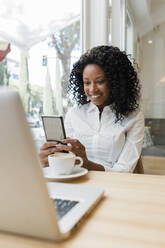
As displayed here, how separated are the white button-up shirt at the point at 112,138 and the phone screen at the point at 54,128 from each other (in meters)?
0.39

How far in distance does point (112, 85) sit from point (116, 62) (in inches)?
5.0

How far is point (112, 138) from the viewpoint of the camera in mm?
1463

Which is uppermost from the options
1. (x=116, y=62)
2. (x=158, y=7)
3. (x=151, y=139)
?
(x=158, y=7)

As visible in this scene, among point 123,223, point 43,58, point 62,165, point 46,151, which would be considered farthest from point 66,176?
point 43,58

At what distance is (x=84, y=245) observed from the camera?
0.47m

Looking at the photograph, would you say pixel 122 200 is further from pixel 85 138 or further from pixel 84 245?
pixel 85 138

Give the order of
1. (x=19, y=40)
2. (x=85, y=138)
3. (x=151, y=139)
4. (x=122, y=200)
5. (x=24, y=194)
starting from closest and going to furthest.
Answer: (x=24, y=194) < (x=122, y=200) < (x=85, y=138) < (x=19, y=40) < (x=151, y=139)

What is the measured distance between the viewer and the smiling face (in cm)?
153

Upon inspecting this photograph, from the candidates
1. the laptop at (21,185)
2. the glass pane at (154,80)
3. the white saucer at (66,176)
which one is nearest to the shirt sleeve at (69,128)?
the white saucer at (66,176)

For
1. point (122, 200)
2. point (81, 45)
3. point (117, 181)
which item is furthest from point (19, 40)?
point (122, 200)

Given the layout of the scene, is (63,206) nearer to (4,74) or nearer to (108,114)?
(108,114)

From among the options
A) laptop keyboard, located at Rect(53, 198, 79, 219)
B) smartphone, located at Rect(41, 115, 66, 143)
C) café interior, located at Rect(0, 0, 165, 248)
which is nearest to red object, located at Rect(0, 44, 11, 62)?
café interior, located at Rect(0, 0, 165, 248)

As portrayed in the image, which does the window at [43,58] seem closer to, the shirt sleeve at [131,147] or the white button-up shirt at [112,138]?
the white button-up shirt at [112,138]

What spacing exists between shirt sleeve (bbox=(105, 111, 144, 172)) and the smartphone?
14.8 inches
